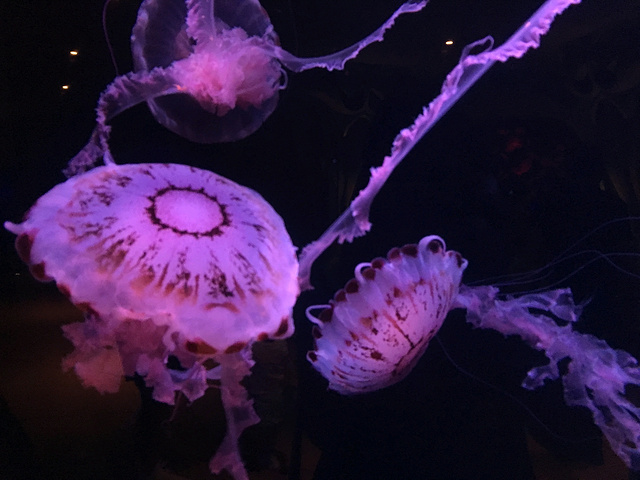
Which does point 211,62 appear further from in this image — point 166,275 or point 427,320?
point 427,320

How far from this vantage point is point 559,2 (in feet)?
3.19

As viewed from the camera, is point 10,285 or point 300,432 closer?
point 10,285

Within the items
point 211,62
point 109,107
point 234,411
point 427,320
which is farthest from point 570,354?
point 109,107

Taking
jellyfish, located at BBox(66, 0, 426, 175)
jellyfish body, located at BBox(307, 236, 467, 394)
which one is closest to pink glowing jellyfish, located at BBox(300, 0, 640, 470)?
jellyfish body, located at BBox(307, 236, 467, 394)

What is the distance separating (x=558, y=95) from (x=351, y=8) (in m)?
0.63

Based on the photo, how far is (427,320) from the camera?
46.6 inches

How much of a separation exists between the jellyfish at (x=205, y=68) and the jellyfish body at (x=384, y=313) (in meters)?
0.54

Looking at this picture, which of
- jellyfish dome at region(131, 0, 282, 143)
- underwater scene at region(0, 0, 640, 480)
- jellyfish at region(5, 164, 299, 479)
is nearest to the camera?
jellyfish at region(5, 164, 299, 479)

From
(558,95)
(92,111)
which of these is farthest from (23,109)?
(558,95)

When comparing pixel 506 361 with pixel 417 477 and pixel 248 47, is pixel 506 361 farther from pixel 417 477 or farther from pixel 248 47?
pixel 248 47

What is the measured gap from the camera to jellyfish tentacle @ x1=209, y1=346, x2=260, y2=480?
3.48ft

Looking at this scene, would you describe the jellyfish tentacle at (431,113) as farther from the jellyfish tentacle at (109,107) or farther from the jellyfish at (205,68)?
the jellyfish tentacle at (109,107)

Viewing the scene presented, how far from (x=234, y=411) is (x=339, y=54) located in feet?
3.18

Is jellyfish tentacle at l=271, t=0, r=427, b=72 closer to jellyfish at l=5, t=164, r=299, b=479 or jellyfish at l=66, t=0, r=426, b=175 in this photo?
jellyfish at l=66, t=0, r=426, b=175
